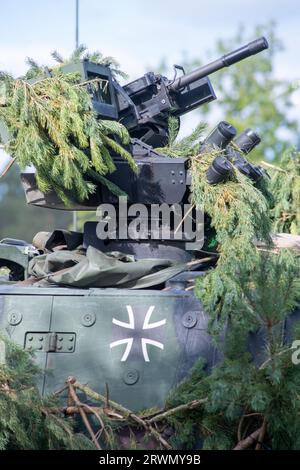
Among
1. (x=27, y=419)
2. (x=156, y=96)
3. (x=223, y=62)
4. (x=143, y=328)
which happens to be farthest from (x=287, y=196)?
(x=27, y=419)

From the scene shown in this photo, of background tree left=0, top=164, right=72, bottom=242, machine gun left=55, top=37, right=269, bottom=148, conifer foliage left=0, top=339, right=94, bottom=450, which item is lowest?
conifer foliage left=0, top=339, right=94, bottom=450

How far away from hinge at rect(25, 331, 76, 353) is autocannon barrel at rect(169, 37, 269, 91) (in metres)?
2.88

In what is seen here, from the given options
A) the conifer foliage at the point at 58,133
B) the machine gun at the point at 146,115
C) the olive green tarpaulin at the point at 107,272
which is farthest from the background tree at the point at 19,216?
the olive green tarpaulin at the point at 107,272

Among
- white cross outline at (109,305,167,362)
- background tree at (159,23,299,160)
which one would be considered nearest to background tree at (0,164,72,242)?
background tree at (159,23,299,160)

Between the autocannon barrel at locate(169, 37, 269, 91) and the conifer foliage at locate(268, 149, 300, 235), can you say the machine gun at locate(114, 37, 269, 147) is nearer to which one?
the autocannon barrel at locate(169, 37, 269, 91)

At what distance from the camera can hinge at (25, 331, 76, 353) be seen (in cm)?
679

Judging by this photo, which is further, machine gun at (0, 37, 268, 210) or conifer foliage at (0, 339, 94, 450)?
machine gun at (0, 37, 268, 210)

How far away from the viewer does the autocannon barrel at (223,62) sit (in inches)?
345

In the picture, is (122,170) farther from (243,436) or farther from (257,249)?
(243,436)

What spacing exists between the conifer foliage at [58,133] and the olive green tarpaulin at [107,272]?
501 mm

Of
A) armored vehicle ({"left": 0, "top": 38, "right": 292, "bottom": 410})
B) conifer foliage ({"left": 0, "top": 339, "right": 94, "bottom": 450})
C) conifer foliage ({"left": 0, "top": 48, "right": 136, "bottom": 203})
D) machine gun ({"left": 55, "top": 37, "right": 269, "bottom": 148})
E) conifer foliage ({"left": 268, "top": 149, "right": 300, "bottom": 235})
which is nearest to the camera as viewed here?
conifer foliage ({"left": 0, "top": 339, "right": 94, "bottom": 450})

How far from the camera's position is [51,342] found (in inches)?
268

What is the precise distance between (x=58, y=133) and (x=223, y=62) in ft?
7.27
